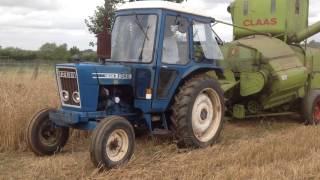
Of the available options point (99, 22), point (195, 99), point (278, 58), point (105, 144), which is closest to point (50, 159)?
point (105, 144)

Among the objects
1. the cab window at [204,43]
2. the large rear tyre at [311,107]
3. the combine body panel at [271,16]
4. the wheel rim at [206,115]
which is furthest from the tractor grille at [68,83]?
the large rear tyre at [311,107]

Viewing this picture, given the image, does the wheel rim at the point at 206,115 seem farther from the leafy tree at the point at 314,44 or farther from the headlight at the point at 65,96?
the leafy tree at the point at 314,44

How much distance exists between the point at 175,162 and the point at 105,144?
1.02 meters

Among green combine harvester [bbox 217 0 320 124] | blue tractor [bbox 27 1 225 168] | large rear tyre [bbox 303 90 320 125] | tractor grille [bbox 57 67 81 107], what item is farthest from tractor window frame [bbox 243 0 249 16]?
tractor grille [bbox 57 67 81 107]

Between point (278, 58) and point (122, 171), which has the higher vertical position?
point (278, 58)

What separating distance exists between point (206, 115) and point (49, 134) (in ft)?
8.15

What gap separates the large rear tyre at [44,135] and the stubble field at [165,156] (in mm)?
157

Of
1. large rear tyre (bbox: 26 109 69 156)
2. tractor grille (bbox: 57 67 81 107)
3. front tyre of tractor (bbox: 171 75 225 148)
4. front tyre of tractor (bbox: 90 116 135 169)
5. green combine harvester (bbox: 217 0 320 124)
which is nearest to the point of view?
front tyre of tractor (bbox: 90 116 135 169)

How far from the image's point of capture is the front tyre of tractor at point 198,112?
25.2ft

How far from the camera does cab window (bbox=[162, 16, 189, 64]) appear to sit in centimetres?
765

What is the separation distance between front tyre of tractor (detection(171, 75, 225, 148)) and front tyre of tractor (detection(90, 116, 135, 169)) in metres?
1.05

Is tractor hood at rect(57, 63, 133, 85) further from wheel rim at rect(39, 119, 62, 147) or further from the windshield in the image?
wheel rim at rect(39, 119, 62, 147)

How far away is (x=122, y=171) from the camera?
6496 millimetres

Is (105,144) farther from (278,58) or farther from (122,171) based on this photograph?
(278,58)
